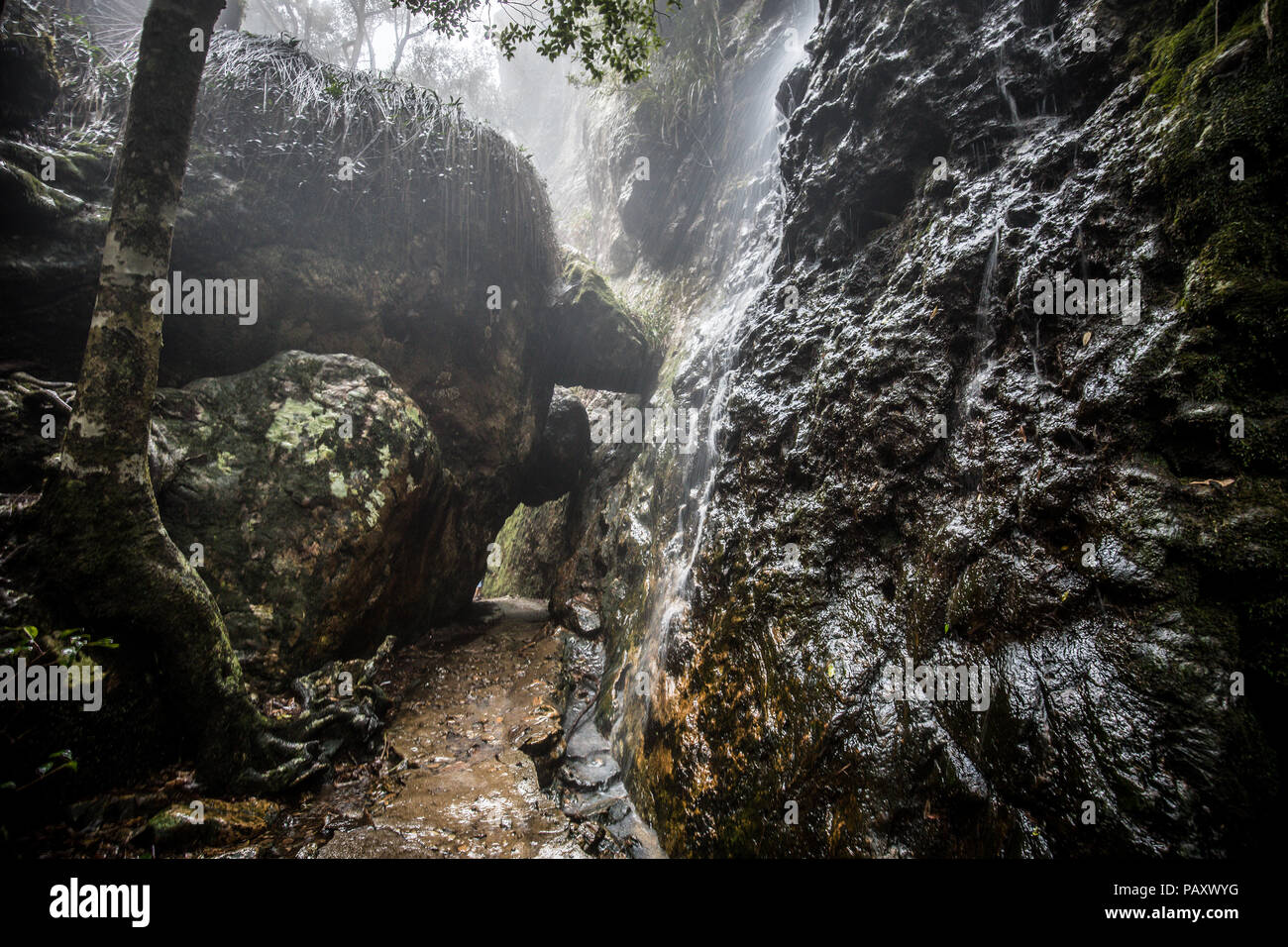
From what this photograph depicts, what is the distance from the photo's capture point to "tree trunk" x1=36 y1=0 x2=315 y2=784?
3189mm

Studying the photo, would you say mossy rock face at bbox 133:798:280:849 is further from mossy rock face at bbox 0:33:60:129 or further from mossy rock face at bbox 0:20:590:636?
mossy rock face at bbox 0:33:60:129

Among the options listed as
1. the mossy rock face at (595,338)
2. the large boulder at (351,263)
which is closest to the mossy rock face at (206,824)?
the large boulder at (351,263)

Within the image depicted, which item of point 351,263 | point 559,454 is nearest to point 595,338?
point 559,454

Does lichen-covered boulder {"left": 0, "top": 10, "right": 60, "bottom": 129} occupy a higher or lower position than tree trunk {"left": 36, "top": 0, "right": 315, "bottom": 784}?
higher

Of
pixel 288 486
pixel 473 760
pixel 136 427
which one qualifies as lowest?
pixel 473 760

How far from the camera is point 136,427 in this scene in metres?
3.36

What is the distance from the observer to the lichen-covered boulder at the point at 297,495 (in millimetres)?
4805

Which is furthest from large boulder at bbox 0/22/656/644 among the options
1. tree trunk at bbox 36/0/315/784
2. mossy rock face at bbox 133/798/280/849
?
mossy rock face at bbox 133/798/280/849

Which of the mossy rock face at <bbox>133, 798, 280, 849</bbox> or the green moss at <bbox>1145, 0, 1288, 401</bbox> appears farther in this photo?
the mossy rock face at <bbox>133, 798, 280, 849</bbox>

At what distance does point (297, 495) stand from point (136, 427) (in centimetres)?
218

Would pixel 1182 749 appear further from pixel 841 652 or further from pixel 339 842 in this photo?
pixel 339 842

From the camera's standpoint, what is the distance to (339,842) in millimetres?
3516

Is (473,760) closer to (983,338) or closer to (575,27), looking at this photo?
(983,338)

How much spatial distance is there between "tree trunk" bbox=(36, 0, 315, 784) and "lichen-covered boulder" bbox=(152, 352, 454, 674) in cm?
133
